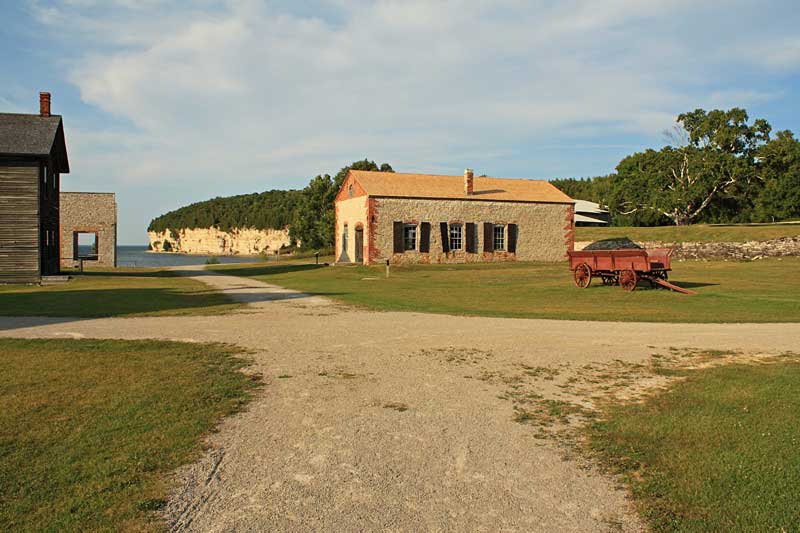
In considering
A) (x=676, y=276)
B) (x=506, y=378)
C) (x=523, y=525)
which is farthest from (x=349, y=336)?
(x=676, y=276)

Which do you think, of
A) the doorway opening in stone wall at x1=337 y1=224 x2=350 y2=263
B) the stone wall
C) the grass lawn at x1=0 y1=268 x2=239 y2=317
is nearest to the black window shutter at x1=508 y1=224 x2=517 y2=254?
the stone wall

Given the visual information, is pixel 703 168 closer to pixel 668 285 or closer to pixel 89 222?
pixel 668 285

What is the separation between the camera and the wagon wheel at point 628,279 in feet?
63.7

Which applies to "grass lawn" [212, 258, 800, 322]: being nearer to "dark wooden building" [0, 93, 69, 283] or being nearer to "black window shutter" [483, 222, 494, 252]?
"black window shutter" [483, 222, 494, 252]

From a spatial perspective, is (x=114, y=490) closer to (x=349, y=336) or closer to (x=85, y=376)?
(x=85, y=376)

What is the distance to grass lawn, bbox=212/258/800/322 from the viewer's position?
1459 cm

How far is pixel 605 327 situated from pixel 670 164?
168 ft

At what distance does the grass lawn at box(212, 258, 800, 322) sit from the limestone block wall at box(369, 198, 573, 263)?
6308 millimetres

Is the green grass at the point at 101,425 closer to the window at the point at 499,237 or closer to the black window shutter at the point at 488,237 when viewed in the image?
the black window shutter at the point at 488,237

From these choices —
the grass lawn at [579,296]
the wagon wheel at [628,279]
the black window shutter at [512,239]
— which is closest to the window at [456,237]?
the black window shutter at [512,239]

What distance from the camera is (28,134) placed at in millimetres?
26922

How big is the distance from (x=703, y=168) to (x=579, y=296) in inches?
1647

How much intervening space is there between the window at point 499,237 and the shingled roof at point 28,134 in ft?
85.1

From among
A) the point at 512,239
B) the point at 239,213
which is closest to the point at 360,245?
the point at 512,239
